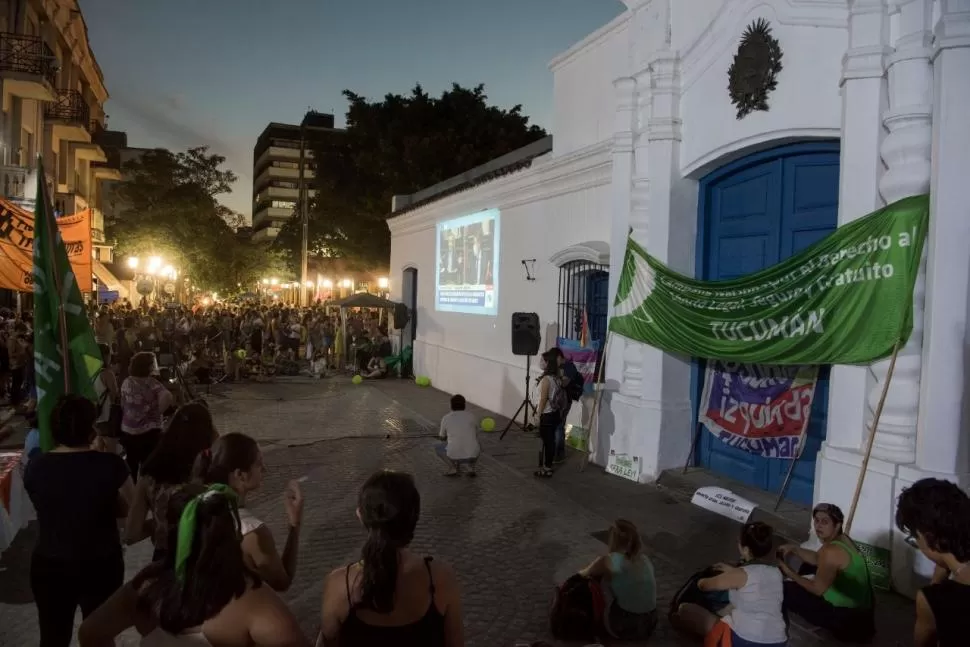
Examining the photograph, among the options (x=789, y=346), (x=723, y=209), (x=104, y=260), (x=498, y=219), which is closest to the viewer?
(x=789, y=346)

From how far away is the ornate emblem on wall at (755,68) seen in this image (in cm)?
691

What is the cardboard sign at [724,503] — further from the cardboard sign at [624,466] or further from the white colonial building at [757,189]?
the cardboard sign at [624,466]

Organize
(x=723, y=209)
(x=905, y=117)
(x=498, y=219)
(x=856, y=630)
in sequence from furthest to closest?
(x=498, y=219), (x=723, y=209), (x=905, y=117), (x=856, y=630)

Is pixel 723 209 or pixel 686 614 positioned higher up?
pixel 723 209

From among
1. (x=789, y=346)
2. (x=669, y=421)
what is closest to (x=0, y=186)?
(x=669, y=421)

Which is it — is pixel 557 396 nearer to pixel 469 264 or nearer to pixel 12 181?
pixel 469 264

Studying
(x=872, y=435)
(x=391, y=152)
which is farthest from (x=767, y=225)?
(x=391, y=152)

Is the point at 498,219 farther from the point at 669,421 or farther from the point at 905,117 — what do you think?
the point at 905,117

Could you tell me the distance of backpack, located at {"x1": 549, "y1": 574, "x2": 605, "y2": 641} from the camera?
4.60m

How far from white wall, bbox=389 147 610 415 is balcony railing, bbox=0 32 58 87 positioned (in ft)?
34.8

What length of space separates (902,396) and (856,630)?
1.94 meters

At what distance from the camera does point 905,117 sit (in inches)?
219

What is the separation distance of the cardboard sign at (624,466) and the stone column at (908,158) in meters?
3.25

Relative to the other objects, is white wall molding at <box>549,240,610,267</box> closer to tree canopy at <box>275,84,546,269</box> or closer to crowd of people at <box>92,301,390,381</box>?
crowd of people at <box>92,301,390,381</box>
